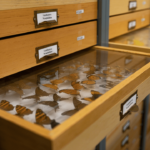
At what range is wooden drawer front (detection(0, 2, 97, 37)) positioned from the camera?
0.67 meters

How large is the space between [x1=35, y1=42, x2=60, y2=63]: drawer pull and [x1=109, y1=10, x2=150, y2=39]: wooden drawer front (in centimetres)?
54

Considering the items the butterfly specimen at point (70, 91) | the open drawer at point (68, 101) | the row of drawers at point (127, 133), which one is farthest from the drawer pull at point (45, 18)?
the row of drawers at point (127, 133)

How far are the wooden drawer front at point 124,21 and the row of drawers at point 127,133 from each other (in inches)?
20.5

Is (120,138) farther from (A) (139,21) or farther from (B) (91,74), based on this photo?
(A) (139,21)

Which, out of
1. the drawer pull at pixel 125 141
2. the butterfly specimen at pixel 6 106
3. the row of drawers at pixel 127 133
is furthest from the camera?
the drawer pull at pixel 125 141

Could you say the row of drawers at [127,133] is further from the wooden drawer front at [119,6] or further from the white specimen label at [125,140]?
the wooden drawer front at [119,6]

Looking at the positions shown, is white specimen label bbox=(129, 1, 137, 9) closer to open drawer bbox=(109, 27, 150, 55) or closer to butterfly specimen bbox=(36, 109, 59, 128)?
open drawer bbox=(109, 27, 150, 55)

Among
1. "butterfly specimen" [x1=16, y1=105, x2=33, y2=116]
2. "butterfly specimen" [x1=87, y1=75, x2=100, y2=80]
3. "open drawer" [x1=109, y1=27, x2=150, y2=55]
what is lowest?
"butterfly specimen" [x1=16, y1=105, x2=33, y2=116]

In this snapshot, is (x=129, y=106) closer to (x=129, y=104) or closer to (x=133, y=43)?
(x=129, y=104)

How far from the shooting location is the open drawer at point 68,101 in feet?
1.38

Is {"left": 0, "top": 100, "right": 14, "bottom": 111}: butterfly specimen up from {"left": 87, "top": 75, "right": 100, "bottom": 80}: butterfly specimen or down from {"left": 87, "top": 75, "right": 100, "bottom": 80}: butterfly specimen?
down

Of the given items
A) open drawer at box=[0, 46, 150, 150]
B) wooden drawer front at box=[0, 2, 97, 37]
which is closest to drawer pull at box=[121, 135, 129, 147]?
open drawer at box=[0, 46, 150, 150]

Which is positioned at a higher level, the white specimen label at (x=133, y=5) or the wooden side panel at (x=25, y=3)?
the white specimen label at (x=133, y=5)

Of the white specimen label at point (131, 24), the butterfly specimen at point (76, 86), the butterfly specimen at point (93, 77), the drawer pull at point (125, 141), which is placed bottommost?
the drawer pull at point (125, 141)
